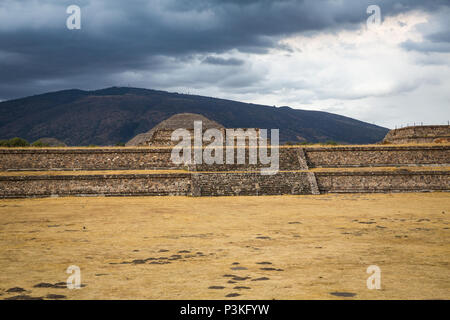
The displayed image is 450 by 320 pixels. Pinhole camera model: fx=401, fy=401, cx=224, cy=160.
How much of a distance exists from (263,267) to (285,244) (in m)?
2.10

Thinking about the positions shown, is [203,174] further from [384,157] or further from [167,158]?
[384,157]

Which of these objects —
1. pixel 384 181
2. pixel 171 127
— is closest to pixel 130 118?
pixel 171 127

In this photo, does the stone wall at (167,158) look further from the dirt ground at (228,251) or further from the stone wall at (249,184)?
the dirt ground at (228,251)

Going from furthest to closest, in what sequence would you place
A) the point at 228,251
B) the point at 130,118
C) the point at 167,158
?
the point at 130,118 < the point at 167,158 < the point at 228,251

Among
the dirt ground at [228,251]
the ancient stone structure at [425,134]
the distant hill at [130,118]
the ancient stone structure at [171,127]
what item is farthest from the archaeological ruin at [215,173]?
the distant hill at [130,118]

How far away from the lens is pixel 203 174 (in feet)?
73.3

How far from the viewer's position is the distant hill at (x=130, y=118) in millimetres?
123500

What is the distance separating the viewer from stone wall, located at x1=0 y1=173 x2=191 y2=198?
69.6 ft

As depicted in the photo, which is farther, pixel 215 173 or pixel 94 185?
pixel 215 173

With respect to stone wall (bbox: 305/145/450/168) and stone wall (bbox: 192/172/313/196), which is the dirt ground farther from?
stone wall (bbox: 305/145/450/168)

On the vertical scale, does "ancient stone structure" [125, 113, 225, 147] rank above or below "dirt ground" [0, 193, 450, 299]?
above

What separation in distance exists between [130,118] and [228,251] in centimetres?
13697

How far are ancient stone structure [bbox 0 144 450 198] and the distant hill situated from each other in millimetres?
92729

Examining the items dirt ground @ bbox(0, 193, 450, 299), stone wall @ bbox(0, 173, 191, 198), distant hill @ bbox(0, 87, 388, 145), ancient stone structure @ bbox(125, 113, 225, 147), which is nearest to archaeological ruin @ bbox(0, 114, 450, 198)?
stone wall @ bbox(0, 173, 191, 198)
